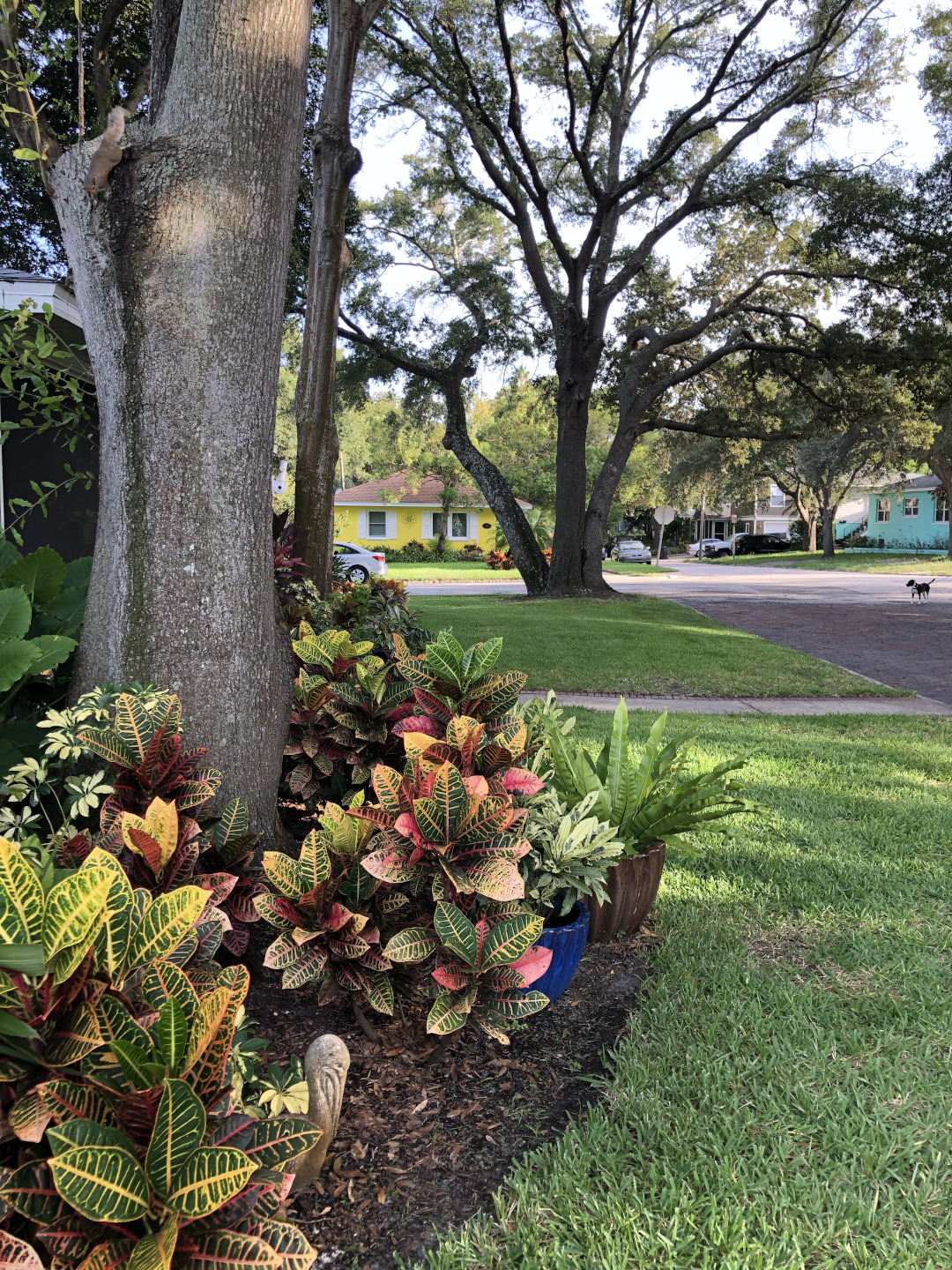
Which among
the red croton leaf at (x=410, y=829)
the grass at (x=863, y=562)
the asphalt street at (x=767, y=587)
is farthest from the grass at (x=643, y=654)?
the grass at (x=863, y=562)

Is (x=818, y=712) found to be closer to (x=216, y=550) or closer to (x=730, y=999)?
(x=730, y=999)

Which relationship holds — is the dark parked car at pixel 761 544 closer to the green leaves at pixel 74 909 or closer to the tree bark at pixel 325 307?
the tree bark at pixel 325 307

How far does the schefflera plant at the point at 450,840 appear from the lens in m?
2.01

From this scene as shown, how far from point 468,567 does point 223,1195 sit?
109ft

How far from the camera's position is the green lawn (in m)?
1.64

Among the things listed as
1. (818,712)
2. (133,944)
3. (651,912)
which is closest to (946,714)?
(818,712)

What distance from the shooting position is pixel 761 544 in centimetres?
5778

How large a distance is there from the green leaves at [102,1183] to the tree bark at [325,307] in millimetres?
5200

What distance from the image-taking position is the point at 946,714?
6961 mm

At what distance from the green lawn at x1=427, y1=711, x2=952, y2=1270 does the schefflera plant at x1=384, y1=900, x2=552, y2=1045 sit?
0.31 meters

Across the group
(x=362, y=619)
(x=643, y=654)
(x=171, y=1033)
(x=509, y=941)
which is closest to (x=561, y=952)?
(x=509, y=941)

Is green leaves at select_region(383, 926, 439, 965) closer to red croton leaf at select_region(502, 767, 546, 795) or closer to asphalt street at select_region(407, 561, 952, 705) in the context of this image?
red croton leaf at select_region(502, 767, 546, 795)

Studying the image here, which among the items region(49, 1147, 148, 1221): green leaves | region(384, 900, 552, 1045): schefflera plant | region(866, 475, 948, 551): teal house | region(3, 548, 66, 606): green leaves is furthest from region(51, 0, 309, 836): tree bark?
Result: region(866, 475, 948, 551): teal house

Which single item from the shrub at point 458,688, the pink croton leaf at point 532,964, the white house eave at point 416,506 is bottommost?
the pink croton leaf at point 532,964
